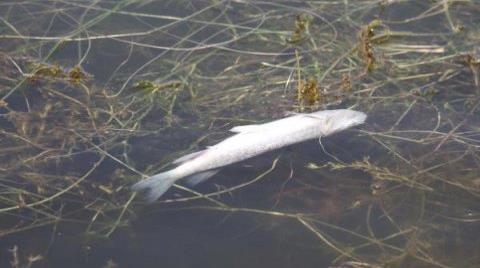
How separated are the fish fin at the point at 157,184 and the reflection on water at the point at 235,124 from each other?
0.09 metres

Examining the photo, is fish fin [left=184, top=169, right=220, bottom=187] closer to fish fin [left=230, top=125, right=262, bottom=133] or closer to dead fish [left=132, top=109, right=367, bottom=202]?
dead fish [left=132, top=109, right=367, bottom=202]

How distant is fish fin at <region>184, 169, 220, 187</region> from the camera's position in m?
4.01

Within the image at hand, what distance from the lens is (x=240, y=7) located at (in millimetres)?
5703

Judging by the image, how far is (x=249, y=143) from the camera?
4148 millimetres

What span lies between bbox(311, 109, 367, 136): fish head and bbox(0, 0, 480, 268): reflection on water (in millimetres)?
112

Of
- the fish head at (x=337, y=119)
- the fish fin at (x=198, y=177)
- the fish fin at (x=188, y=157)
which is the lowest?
the fish fin at (x=198, y=177)

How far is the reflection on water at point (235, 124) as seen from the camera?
3811mm

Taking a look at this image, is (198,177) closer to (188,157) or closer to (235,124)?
(188,157)

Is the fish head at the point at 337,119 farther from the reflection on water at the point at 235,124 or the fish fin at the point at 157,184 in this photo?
the fish fin at the point at 157,184

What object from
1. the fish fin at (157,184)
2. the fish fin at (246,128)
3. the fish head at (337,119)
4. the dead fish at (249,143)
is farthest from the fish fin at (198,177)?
the fish head at (337,119)

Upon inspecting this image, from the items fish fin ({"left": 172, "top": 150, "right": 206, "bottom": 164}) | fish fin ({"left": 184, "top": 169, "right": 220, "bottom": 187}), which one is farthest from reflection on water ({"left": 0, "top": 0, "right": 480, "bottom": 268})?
fish fin ({"left": 172, "top": 150, "right": 206, "bottom": 164})

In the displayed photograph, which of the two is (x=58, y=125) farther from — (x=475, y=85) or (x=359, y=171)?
(x=475, y=85)

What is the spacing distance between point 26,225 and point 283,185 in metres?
1.38

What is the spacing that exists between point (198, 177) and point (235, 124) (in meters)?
0.63
